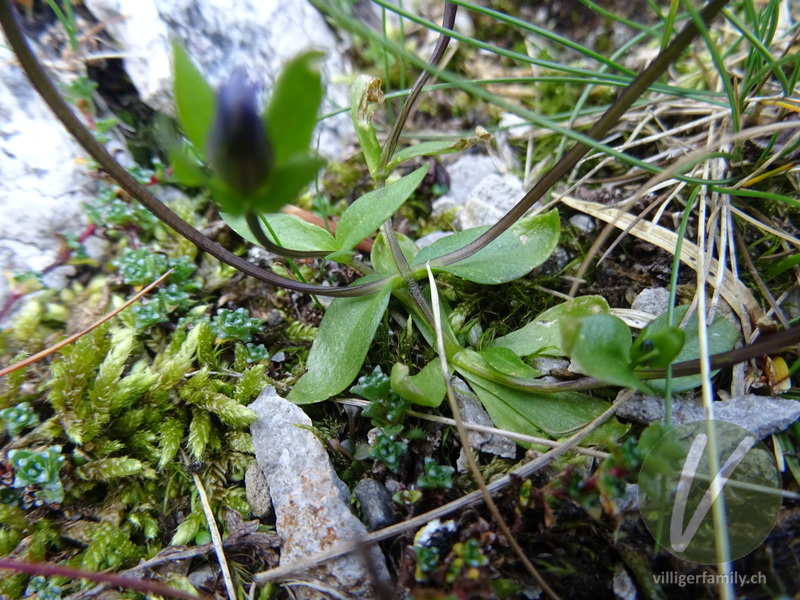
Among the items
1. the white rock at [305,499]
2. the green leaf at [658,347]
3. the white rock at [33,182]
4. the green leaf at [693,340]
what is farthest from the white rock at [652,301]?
the white rock at [33,182]

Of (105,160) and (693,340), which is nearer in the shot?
(105,160)

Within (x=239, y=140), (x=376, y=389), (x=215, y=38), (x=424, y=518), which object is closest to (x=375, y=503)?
(x=424, y=518)

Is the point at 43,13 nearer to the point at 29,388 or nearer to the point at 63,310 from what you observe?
the point at 63,310

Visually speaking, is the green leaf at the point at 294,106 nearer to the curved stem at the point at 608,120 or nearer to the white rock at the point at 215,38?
the curved stem at the point at 608,120

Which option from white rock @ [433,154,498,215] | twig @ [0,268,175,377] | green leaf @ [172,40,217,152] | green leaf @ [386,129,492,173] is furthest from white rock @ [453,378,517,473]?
twig @ [0,268,175,377]

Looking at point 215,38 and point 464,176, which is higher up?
point 215,38

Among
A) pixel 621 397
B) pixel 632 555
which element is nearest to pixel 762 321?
pixel 621 397

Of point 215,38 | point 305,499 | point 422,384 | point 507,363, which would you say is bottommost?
point 305,499

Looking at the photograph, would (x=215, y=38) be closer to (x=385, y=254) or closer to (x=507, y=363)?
(x=385, y=254)
